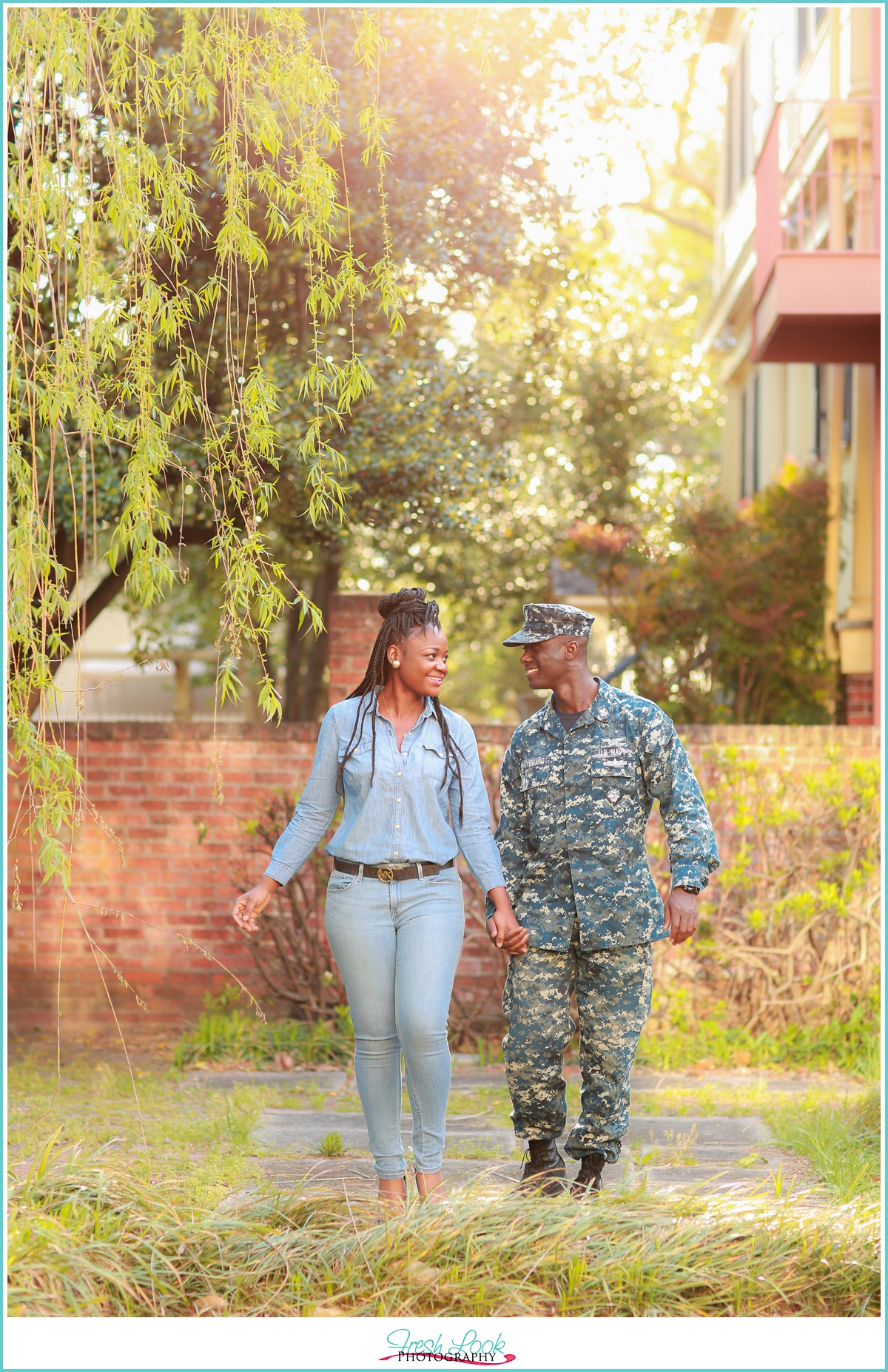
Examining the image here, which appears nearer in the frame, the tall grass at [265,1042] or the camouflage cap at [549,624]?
the camouflage cap at [549,624]

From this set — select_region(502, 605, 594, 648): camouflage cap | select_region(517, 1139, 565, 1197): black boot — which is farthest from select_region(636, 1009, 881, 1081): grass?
select_region(502, 605, 594, 648): camouflage cap

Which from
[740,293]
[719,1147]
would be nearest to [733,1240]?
[719,1147]

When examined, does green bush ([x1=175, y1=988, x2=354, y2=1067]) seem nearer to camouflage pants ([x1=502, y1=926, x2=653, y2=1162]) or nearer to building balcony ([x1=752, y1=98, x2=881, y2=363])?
camouflage pants ([x1=502, y1=926, x2=653, y2=1162])

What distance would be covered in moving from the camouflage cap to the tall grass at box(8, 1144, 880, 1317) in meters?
1.61

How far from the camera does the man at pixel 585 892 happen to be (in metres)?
3.91

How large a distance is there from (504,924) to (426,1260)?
0.96 m

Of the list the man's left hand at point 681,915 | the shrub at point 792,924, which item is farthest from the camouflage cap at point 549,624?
the shrub at point 792,924

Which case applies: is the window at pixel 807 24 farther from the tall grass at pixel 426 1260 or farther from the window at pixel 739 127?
the tall grass at pixel 426 1260

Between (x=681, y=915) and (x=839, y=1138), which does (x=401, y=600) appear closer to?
(x=681, y=915)

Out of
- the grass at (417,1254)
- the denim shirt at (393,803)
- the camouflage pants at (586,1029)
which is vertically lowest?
the grass at (417,1254)

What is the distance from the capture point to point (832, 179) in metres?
8.44

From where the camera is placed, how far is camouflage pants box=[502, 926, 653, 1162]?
3.92m

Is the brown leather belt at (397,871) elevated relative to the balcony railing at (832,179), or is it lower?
lower

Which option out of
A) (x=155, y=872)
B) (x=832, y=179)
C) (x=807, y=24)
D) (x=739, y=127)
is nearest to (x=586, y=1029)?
(x=155, y=872)
